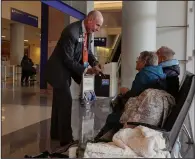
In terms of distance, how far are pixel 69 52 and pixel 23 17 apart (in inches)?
460

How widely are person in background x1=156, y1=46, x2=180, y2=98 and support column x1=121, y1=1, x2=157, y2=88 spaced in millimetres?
5493

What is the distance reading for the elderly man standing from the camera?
280 cm

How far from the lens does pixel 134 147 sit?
1514 mm

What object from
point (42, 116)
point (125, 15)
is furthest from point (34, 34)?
point (42, 116)

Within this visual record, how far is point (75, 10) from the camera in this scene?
8125 mm

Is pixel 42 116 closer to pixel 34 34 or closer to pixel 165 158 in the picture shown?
pixel 165 158

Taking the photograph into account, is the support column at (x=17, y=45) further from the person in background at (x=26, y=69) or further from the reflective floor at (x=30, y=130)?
the reflective floor at (x=30, y=130)

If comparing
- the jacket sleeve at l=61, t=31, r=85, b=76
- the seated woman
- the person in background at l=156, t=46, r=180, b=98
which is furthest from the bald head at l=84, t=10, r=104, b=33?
the person in background at l=156, t=46, r=180, b=98

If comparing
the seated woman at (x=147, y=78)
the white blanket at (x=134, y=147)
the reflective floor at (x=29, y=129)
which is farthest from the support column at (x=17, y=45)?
the white blanket at (x=134, y=147)

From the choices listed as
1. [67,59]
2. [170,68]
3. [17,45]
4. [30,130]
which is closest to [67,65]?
[67,59]

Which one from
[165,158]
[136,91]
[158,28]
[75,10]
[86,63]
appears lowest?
[165,158]

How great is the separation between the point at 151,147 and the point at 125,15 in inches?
303

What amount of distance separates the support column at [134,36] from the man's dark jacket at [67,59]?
5593mm

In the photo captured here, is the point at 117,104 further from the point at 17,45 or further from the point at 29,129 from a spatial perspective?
the point at 17,45
